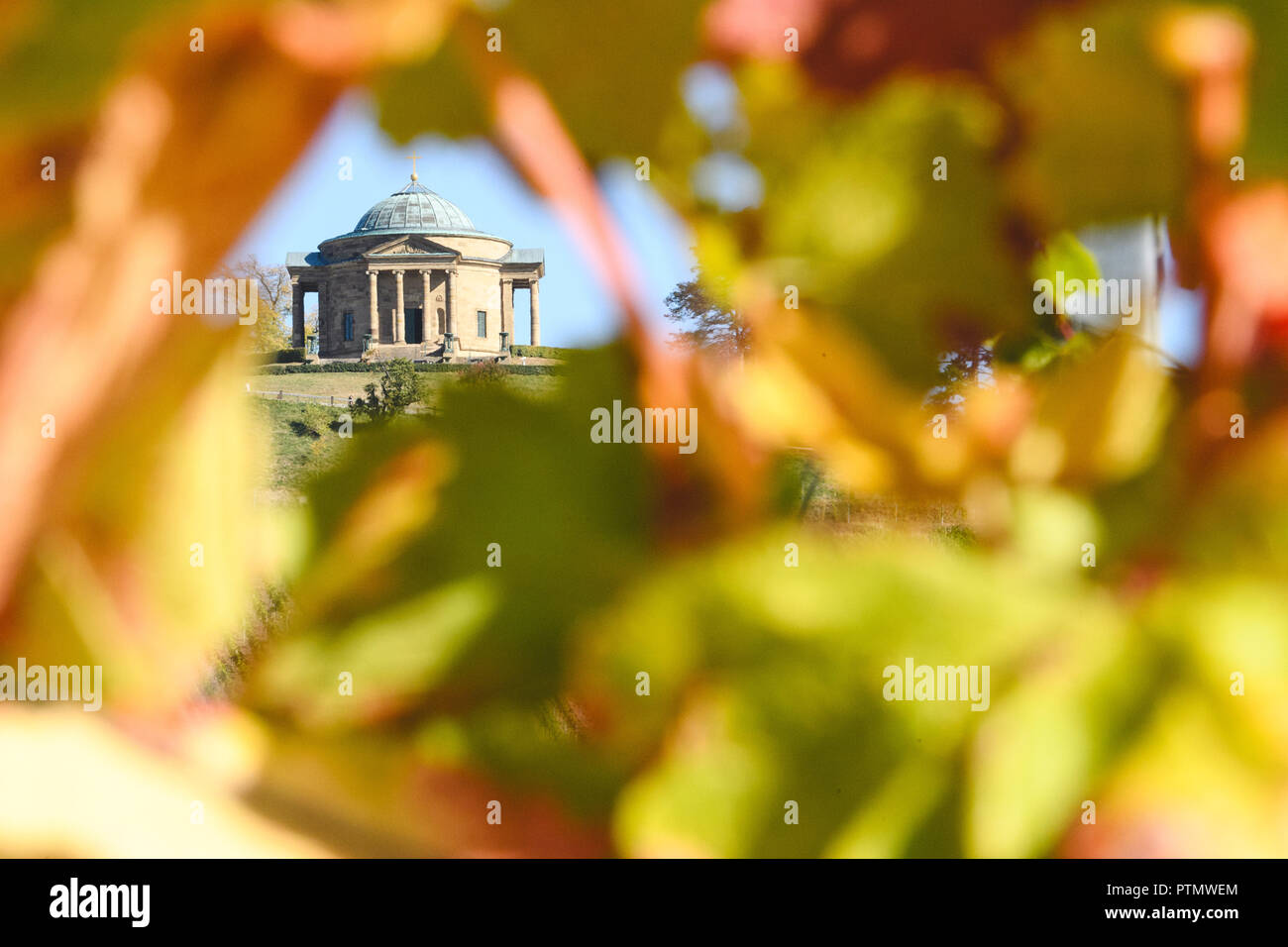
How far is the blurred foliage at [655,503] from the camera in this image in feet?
0.24

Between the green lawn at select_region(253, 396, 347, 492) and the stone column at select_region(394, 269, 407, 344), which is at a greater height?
the stone column at select_region(394, 269, 407, 344)

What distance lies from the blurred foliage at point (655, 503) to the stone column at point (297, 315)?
0.7 inches

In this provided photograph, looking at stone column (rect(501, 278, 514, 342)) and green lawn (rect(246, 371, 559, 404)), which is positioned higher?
stone column (rect(501, 278, 514, 342))

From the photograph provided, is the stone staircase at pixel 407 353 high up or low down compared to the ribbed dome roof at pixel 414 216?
down

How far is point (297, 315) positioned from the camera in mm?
112

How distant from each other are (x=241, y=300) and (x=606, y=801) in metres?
0.05

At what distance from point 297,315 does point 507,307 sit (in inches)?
1.1

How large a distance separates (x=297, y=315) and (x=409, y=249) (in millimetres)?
15

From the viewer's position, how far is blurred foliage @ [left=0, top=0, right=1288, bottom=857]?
0.07 metres

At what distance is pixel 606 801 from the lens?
0.29ft

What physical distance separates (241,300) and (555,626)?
38 millimetres

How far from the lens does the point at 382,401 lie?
0.10m

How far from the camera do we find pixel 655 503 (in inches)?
3.4

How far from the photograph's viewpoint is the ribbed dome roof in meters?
0.11
